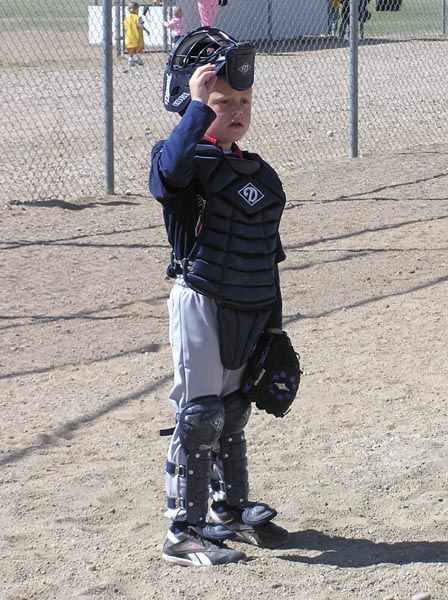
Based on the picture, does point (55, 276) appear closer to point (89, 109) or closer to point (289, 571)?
point (289, 571)

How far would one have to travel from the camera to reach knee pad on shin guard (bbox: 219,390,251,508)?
12.5ft

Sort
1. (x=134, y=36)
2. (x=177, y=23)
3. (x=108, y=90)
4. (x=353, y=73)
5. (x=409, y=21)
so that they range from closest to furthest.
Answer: (x=108, y=90)
(x=353, y=73)
(x=177, y=23)
(x=134, y=36)
(x=409, y=21)

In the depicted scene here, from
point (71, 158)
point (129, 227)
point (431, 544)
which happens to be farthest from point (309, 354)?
point (71, 158)

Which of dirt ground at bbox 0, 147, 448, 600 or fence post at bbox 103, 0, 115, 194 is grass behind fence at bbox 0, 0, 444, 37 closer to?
fence post at bbox 103, 0, 115, 194

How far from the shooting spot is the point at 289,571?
3680 mm

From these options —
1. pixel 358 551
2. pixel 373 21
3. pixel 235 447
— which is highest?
pixel 235 447

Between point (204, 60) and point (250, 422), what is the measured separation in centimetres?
196

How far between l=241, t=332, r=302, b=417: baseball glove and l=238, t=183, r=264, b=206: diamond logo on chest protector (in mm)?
514

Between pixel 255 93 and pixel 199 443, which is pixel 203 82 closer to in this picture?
pixel 199 443

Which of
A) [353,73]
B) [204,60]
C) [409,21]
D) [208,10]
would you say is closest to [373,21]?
[409,21]

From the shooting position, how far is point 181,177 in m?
3.45

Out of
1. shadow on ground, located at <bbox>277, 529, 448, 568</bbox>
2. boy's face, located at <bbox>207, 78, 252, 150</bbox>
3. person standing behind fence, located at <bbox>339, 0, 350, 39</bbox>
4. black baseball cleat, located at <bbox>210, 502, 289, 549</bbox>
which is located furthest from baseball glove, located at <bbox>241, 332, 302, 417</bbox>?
person standing behind fence, located at <bbox>339, 0, 350, 39</bbox>

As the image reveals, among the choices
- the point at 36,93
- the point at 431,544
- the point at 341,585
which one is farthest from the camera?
the point at 36,93

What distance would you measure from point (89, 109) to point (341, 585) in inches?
499
